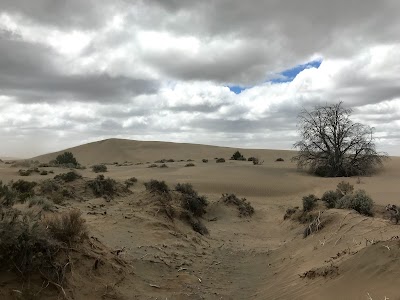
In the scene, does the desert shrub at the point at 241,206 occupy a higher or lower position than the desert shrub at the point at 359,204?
lower

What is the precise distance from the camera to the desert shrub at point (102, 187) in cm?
1797

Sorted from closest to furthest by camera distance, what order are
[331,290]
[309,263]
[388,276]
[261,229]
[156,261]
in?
[388,276]
[331,290]
[309,263]
[156,261]
[261,229]

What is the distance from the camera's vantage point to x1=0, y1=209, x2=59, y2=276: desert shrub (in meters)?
5.64

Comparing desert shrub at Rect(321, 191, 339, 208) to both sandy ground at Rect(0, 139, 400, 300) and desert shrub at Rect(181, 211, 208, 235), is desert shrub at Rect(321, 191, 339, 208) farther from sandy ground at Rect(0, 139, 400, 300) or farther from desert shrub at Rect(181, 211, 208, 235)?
desert shrub at Rect(181, 211, 208, 235)

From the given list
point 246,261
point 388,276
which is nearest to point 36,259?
point 388,276

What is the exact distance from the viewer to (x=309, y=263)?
818cm

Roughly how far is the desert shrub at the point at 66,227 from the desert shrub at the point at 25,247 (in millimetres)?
478

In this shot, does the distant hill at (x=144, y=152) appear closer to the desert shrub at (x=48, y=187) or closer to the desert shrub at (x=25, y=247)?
the desert shrub at (x=48, y=187)

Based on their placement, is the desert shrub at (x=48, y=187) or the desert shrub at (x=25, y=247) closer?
the desert shrub at (x=25, y=247)

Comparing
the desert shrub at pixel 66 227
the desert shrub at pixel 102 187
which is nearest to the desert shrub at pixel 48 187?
the desert shrub at pixel 102 187

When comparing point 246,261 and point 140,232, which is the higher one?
point 140,232

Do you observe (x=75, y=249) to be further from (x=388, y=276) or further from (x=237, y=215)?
(x=237, y=215)

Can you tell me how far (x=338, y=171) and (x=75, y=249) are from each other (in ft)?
84.9

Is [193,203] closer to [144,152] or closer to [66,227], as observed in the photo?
[66,227]
